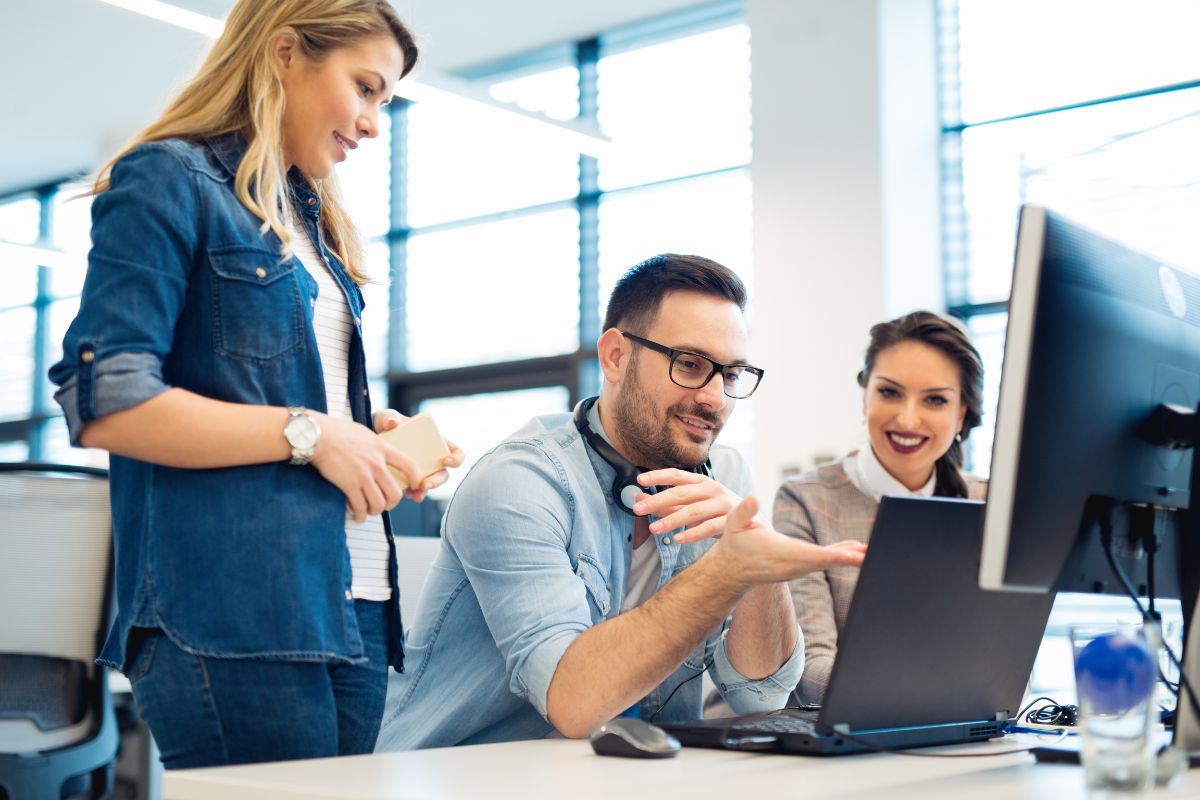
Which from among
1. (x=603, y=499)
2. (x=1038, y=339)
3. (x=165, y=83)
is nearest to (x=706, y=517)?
(x=603, y=499)

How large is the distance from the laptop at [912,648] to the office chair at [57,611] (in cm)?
147

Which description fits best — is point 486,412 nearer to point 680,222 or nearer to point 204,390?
point 680,222

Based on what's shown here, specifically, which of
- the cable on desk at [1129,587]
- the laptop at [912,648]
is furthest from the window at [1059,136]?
the cable on desk at [1129,587]

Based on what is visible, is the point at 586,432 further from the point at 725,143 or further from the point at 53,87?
the point at 53,87

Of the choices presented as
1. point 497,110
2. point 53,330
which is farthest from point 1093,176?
point 53,330

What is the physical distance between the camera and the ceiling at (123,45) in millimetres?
6035

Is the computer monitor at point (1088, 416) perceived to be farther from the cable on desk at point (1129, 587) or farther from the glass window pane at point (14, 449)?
the glass window pane at point (14, 449)

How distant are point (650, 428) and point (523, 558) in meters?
0.35

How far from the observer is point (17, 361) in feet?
28.3

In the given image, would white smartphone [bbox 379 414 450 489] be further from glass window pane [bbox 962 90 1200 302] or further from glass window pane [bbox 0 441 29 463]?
glass window pane [bbox 0 441 29 463]

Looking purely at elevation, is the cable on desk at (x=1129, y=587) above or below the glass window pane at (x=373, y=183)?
below

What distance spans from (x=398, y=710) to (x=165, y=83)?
6087 mm

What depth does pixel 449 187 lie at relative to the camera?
7004 mm

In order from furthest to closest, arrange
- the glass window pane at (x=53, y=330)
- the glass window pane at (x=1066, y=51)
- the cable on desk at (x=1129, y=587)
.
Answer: the glass window pane at (x=53, y=330), the glass window pane at (x=1066, y=51), the cable on desk at (x=1129, y=587)
